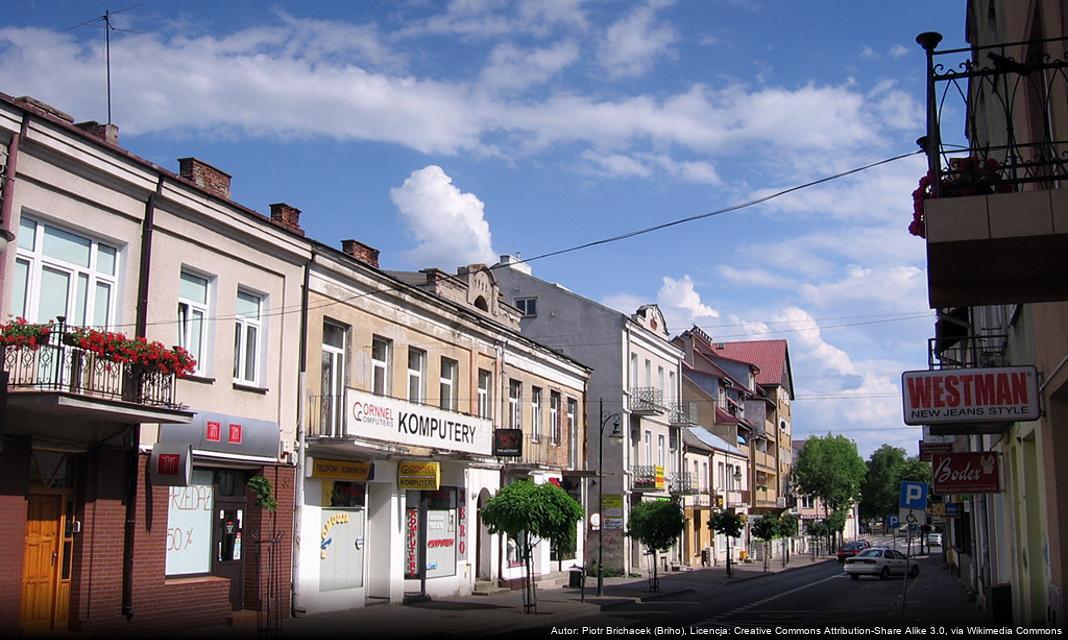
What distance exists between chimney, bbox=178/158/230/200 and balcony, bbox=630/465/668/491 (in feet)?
83.4

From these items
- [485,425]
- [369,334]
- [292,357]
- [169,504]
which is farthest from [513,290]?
[169,504]

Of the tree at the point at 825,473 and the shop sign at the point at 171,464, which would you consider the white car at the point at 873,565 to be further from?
the tree at the point at 825,473

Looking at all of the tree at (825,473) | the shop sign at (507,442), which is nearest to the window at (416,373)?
the shop sign at (507,442)

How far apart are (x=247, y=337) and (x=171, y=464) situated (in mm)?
3930

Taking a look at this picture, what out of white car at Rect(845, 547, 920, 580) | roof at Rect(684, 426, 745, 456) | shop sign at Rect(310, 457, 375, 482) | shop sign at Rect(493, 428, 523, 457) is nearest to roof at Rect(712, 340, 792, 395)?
roof at Rect(684, 426, 745, 456)

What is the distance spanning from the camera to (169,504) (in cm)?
1700

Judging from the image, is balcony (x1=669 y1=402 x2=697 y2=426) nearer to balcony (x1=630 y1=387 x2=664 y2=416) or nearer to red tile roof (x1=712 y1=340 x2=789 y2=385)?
balcony (x1=630 y1=387 x2=664 y2=416)

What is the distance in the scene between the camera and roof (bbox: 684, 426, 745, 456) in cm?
5342

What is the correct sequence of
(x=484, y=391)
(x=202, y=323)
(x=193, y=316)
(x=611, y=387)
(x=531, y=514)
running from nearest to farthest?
(x=193, y=316) → (x=202, y=323) → (x=531, y=514) → (x=484, y=391) → (x=611, y=387)

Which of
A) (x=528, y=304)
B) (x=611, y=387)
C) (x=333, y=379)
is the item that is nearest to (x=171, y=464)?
(x=333, y=379)

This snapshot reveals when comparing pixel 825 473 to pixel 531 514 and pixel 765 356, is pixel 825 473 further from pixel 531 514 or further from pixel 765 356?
pixel 531 514

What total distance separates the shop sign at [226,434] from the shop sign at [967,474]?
1216cm

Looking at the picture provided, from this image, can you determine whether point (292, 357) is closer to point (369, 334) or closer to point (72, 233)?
point (369, 334)

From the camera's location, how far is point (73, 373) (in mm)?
13641
